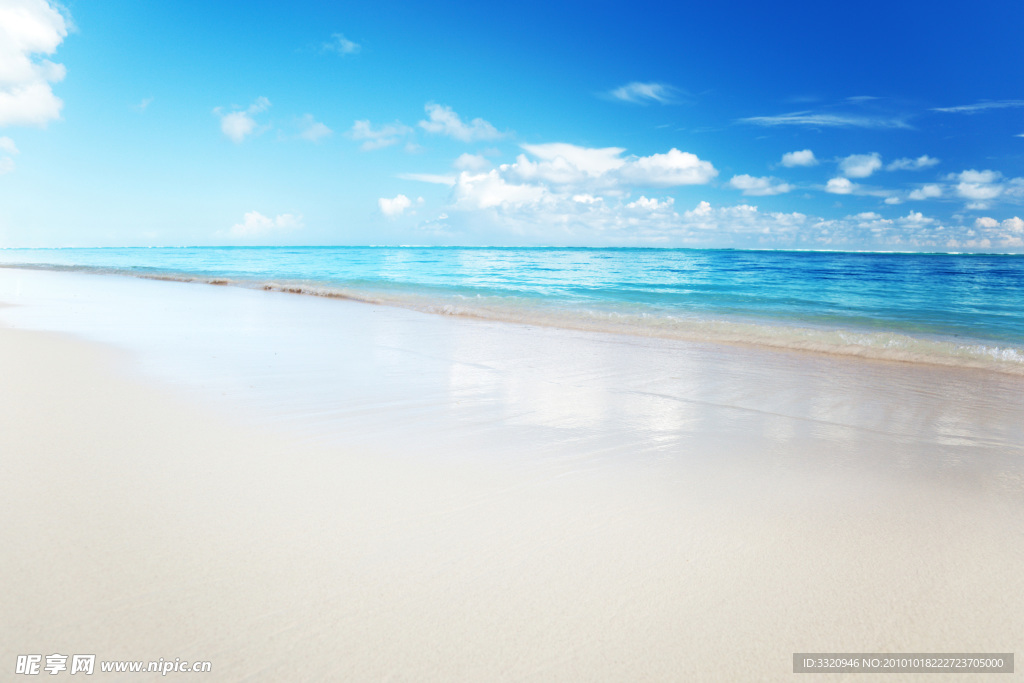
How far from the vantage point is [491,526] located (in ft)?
8.55

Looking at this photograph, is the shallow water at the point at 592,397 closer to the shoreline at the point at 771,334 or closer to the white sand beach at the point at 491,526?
the white sand beach at the point at 491,526

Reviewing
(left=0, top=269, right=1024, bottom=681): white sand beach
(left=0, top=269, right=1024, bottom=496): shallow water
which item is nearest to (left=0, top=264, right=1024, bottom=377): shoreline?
(left=0, top=269, right=1024, bottom=496): shallow water

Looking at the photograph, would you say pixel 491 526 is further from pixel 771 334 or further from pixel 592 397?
pixel 771 334

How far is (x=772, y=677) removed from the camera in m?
1.79

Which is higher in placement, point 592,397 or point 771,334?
point 771,334

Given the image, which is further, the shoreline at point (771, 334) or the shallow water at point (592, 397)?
the shoreline at point (771, 334)

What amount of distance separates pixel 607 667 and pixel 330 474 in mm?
1927

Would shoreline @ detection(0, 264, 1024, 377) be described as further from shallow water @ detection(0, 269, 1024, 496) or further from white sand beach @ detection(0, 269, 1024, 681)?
white sand beach @ detection(0, 269, 1024, 681)

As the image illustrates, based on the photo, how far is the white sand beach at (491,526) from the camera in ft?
6.12

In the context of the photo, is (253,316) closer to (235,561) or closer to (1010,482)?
(235,561)

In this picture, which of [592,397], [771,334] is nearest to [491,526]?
[592,397]

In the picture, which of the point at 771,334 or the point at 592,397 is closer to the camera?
the point at 592,397

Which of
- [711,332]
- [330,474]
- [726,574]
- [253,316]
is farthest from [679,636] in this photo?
[253,316]

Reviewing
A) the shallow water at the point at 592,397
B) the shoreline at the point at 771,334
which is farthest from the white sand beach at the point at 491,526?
the shoreline at the point at 771,334
